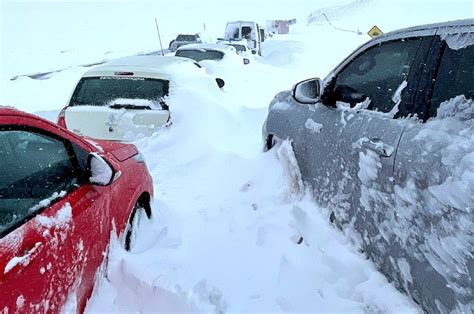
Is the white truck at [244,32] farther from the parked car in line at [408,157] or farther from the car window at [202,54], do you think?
the parked car in line at [408,157]

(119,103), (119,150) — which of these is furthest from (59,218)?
(119,103)

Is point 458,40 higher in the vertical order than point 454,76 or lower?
higher

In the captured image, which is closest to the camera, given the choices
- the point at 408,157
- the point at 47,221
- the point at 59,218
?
the point at 47,221

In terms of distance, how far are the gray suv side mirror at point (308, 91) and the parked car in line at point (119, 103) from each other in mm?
2501

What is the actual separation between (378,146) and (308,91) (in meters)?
1.55

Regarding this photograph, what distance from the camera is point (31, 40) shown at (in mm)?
43562

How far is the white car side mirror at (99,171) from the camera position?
2.96 m

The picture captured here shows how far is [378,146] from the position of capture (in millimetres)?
2957

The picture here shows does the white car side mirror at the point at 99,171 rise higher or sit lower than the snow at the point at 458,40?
lower

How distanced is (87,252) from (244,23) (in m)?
26.1

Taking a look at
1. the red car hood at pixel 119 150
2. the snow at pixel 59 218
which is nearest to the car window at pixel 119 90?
the red car hood at pixel 119 150

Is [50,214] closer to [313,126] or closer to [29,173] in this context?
[29,173]

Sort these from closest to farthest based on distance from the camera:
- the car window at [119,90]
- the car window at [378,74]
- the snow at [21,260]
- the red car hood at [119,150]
A: 1. the snow at [21,260]
2. the car window at [378,74]
3. the red car hood at [119,150]
4. the car window at [119,90]

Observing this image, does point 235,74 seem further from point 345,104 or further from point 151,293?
point 151,293
